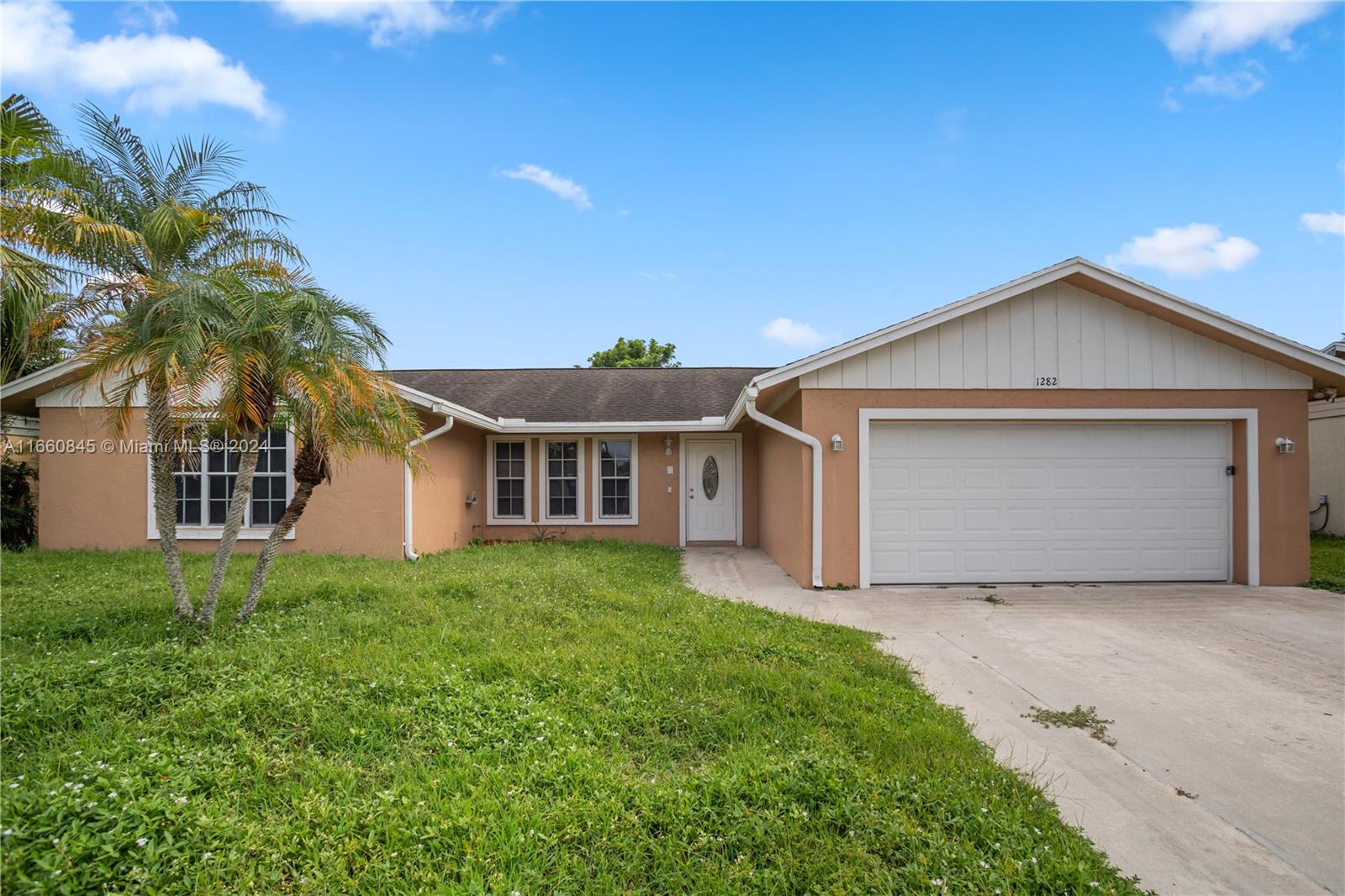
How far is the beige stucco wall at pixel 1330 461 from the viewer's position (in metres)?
12.6

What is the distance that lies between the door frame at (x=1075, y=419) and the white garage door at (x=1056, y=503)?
196 millimetres

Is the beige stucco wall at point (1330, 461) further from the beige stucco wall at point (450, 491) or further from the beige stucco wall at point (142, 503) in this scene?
the beige stucco wall at point (142, 503)

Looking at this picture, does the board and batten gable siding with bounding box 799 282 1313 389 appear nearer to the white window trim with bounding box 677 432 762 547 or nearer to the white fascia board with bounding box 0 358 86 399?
the white window trim with bounding box 677 432 762 547

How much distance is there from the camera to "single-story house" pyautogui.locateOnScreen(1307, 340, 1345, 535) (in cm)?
1257

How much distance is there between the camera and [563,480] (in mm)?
12039

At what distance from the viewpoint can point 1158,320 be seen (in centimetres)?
793

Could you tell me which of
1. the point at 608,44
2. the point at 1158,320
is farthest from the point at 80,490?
the point at 1158,320

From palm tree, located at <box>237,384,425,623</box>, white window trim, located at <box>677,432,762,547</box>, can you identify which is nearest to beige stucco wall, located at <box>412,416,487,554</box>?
palm tree, located at <box>237,384,425,623</box>

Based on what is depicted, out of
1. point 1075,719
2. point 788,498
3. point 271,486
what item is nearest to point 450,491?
point 271,486

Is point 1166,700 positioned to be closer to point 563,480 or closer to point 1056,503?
point 1056,503

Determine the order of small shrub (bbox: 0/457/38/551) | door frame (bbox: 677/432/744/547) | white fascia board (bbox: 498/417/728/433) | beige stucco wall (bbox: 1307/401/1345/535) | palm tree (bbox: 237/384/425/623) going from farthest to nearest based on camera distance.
→ beige stucco wall (bbox: 1307/401/1345/535)
door frame (bbox: 677/432/744/547)
white fascia board (bbox: 498/417/728/433)
small shrub (bbox: 0/457/38/551)
palm tree (bbox: 237/384/425/623)

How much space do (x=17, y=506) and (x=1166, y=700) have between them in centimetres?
1548

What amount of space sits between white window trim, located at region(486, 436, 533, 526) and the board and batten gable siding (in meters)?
6.32

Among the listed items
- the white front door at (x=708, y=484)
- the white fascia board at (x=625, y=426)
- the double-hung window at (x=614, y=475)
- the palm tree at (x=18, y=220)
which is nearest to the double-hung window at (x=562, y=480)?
the double-hung window at (x=614, y=475)
